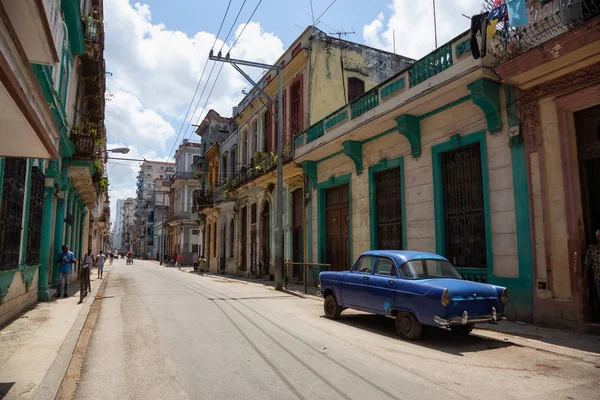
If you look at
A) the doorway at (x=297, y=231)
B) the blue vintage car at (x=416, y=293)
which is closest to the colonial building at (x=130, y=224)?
the doorway at (x=297, y=231)

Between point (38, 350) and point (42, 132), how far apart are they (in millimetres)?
3371

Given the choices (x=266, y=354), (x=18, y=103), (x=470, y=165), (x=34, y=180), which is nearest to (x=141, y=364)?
(x=266, y=354)

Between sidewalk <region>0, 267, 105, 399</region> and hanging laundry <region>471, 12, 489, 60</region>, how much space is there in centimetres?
981

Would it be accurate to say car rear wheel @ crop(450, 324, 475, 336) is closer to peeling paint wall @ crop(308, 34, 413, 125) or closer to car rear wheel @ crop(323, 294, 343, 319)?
car rear wheel @ crop(323, 294, 343, 319)

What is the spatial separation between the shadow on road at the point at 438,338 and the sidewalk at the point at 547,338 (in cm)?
41

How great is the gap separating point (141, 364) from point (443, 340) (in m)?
4.94

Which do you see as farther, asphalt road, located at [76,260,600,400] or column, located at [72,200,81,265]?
column, located at [72,200,81,265]

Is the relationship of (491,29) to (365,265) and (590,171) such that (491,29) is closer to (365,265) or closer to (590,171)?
(590,171)

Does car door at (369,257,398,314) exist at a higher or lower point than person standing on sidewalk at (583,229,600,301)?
lower

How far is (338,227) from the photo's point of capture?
17.3 meters

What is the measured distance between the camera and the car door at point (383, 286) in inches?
304

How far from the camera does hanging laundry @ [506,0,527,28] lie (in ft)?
28.9

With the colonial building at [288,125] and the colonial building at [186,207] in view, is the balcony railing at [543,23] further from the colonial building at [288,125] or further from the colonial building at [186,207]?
the colonial building at [186,207]

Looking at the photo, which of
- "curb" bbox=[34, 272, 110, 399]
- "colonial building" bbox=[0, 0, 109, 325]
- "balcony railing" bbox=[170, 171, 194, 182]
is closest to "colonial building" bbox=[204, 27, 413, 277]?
"colonial building" bbox=[0, 0, 109, 325]
